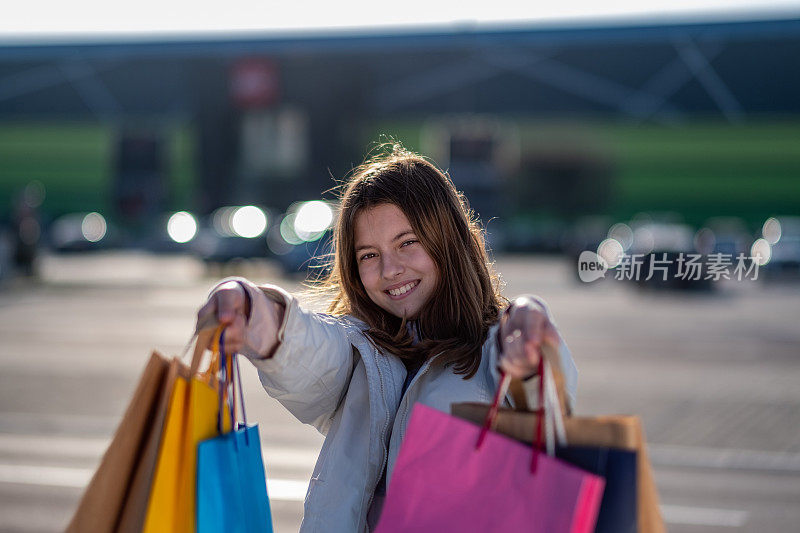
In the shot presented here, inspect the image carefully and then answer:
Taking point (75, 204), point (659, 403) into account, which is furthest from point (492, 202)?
point (659, 403)

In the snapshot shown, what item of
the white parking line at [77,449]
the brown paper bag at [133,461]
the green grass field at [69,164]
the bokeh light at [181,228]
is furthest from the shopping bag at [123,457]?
the green grass field at [69,164]

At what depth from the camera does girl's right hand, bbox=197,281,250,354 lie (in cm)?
179

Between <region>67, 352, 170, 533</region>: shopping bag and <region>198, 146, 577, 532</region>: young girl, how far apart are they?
0.16m

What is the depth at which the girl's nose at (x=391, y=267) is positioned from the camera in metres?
2.25

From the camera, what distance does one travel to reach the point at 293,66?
48.3m

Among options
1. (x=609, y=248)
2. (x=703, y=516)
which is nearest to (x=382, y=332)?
(x=703, y=516)

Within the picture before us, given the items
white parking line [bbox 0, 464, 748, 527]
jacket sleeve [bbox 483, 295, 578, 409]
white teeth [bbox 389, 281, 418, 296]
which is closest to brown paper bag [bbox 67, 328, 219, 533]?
jacket sleeve [bbox 483, 295, 578, 409]

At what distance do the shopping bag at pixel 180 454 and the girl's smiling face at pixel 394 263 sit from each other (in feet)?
1.92

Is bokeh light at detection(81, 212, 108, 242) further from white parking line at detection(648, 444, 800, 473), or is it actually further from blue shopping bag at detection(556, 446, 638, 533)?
blue shopping bag at detection(556, 446, 638, 533)

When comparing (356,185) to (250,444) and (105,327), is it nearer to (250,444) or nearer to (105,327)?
(250,444)

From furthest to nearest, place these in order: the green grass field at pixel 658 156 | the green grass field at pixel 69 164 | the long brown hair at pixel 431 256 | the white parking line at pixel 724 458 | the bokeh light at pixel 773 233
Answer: the green grass field at pixel 69 164, the green grass field at pixel 658 156, the bokeh light at pixel 773 233, the white parking line at pixel 724 458, the long brown hair at pixel 431 256

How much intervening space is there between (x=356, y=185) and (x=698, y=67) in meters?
38.0

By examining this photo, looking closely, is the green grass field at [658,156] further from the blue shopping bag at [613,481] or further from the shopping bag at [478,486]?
the blue shopping bag at [613,481]

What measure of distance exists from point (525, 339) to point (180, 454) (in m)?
0.67
